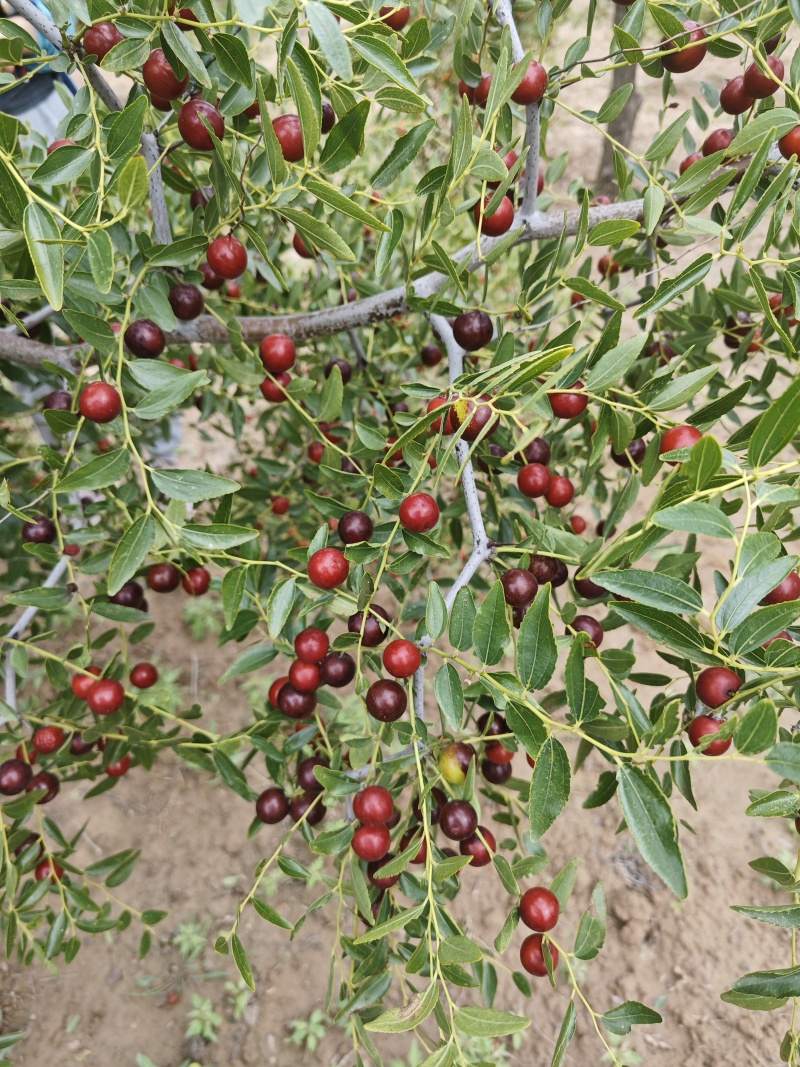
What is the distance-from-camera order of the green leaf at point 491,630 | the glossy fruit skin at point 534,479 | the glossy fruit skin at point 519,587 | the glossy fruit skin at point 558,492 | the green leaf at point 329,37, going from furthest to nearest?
the glossy fruit skin at point 558,492 → the glossy fruit skin at point 534,479 → the glossy fruit skin at point 519,587 → the green leaf at point 491,630 → the green leaf at point 329,37

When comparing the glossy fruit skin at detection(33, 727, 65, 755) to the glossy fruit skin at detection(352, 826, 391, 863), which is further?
the glossy fruit skin at detection(33, 727, 65, 755)

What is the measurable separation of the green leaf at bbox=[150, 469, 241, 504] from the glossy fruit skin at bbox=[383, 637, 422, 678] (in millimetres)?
329

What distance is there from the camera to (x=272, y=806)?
4.64 feet

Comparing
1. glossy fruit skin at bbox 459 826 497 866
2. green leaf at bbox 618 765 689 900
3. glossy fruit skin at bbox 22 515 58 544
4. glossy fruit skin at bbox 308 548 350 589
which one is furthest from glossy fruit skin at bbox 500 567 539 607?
glossy fruit skin at bbox 22 515 58 544

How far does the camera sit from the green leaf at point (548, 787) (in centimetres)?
76

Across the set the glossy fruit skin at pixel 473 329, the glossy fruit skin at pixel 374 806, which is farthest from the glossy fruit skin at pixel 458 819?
the glossy fruit skin at pixel 473 329

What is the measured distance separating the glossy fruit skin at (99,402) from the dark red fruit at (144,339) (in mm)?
148

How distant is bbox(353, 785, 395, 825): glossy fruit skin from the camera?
1.11 metres

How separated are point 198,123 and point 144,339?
365mm

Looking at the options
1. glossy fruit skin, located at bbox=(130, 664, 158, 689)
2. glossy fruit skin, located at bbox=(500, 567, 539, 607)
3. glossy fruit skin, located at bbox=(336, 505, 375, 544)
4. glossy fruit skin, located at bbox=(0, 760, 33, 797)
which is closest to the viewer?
glossy fruit skin, located at bbox=(500, 567, 539, 607)

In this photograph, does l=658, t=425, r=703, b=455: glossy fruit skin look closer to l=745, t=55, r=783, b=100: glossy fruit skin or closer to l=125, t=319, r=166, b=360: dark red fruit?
l=745, t=55, r=783, b=100: glossy fruit skin

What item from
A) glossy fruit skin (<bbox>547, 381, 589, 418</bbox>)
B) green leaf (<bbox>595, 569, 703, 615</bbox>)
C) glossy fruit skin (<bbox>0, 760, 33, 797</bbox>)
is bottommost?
glossy fruit skin (<bbox>0, 760, 33, 797</bbox>)

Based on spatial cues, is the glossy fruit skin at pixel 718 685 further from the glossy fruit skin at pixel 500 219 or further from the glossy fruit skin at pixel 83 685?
the glossy fruit skin at pixel 83 685

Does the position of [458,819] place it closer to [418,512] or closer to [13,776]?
[418,512]
